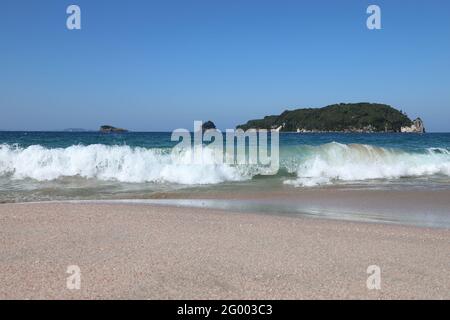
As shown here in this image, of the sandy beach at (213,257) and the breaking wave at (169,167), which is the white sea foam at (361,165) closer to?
the breaking wave at (169,167)

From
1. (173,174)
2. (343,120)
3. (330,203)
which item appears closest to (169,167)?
(173,174)

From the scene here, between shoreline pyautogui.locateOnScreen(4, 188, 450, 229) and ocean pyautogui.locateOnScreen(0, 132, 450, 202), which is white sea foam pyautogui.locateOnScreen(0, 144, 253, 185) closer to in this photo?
ocean pyautogui.locateOnScreen(0, 132, 450, 202)

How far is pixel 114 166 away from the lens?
52.0ft

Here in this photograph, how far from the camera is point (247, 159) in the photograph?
17.3 m

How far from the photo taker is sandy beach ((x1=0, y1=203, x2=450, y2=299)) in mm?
3553

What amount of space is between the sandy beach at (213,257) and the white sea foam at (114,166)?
24.4ft

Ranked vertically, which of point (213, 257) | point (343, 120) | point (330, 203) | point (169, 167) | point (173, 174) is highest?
point (343, 120)

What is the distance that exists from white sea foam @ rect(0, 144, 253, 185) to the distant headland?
67.0 meters

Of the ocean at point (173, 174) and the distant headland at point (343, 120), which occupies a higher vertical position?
the distant headland at point (343, 120)

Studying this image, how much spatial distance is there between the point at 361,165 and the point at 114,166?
911 centimetres

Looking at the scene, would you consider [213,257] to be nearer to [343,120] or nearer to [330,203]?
[330,203]

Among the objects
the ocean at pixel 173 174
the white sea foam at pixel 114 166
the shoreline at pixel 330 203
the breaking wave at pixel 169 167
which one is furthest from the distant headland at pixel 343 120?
the shoreline at pixel 330 203

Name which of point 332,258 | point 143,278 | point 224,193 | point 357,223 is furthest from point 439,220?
point 143,278

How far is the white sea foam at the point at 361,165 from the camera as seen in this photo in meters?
15.5
